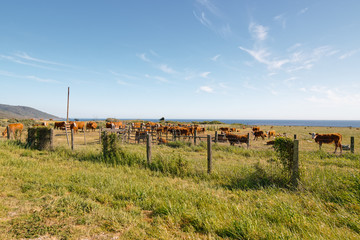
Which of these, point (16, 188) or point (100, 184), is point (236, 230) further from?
point (16, 188)

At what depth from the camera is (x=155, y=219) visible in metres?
3.63

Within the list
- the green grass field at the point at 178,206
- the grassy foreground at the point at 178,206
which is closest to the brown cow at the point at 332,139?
the grassy foreground at the point at 178,206

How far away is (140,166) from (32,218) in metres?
4.47

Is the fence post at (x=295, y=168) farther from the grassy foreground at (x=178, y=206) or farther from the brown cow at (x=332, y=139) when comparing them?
the brown cow at (x=332, y=139)

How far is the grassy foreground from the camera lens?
10.3 ft

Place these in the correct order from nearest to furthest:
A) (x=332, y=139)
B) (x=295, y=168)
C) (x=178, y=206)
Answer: (x=178, y=206) < (x=295, y=168) < (x=332, y=139)

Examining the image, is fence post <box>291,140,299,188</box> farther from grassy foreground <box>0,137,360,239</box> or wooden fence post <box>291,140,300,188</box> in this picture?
grassy foreground <box>0,137,360,239</box>

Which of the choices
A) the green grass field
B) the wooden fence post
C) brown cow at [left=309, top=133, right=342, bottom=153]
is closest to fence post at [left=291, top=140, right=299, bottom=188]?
the wooden fence post

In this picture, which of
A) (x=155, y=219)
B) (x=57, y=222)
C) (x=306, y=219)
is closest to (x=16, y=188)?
(x=57, y=222)

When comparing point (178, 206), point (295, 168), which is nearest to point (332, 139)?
point (295, 168)

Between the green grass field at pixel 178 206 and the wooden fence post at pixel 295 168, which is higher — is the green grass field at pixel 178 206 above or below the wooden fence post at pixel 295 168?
below

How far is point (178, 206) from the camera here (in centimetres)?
397

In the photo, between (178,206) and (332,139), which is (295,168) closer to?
(178,206)

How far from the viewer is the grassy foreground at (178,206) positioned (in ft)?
10.3
